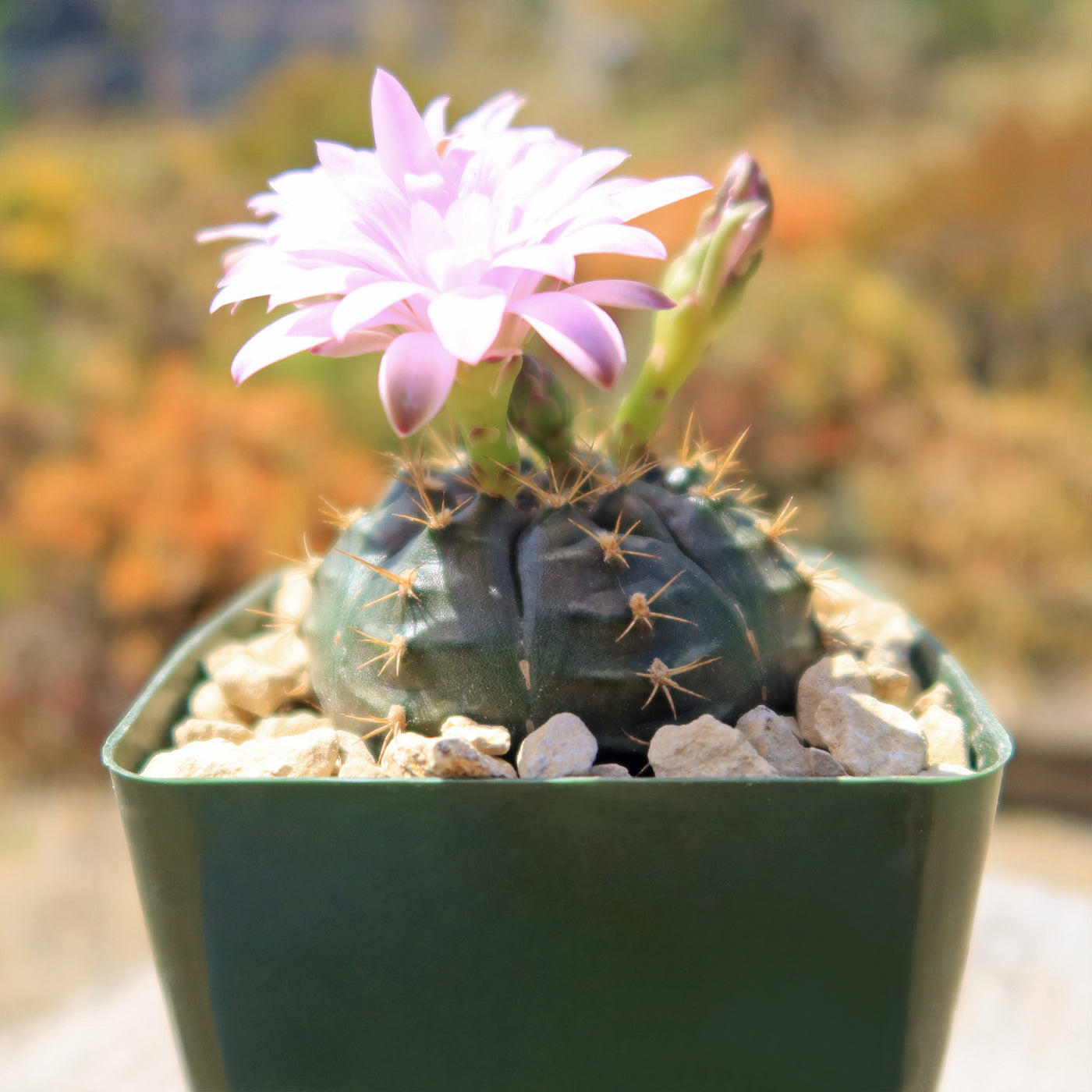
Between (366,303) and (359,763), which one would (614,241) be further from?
(359,763)

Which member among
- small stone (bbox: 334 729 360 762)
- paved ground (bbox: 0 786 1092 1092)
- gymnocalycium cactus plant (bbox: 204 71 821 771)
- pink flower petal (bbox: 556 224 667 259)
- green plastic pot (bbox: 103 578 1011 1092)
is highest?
pink flower petal (bbox: 556 224 667 259)

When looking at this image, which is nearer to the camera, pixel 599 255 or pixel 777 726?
pixel 777 726

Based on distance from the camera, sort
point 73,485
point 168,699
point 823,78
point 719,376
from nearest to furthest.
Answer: point 168,699
point 73,485
point 719,376
point 823,78

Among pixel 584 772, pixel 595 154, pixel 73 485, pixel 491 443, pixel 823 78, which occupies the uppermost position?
pixel 823 78

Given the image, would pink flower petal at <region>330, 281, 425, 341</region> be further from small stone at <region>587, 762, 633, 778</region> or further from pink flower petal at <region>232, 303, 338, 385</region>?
small stone at <region>587, 762, 633, 778</region>

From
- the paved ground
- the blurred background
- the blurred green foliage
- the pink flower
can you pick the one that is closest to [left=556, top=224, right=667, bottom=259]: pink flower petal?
the pink flower

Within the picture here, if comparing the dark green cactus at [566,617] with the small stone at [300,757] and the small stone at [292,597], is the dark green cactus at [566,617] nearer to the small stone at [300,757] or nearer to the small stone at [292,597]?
the small stone at [300,757]

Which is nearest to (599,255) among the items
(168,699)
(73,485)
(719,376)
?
(719,376)

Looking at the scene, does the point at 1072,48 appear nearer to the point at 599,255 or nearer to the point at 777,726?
the point at 599,255
